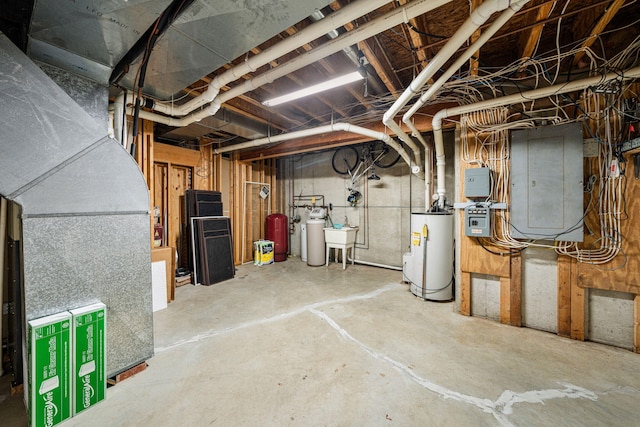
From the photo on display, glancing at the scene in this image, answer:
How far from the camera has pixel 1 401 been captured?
1571mm

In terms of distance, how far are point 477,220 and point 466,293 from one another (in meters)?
0.86

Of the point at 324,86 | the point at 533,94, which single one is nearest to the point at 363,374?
the point at 324,86

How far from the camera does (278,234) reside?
5.58 metres

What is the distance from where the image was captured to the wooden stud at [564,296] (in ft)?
7.70

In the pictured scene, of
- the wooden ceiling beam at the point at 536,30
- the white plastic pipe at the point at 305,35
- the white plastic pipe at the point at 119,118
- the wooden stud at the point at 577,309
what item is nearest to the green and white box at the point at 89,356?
the white plastic pipe at the point at 119,118

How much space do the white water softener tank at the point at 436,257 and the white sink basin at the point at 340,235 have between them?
171 cm

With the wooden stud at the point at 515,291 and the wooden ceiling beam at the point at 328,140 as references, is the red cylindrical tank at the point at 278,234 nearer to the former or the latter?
the wooden ceiling beam at the point at 328,140

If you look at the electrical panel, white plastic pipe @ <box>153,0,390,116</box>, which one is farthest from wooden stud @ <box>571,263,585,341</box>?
white plastic pipe @ <box>153,0,390,116</box>

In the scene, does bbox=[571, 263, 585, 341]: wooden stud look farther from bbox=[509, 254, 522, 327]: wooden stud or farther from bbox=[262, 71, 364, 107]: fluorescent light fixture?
bbox=[262, 71, 364, 107]: fluorescent light fixture

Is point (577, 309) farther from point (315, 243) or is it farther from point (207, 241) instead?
point (207, 241)

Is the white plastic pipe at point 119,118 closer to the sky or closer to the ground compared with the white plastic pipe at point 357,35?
closer to the ground

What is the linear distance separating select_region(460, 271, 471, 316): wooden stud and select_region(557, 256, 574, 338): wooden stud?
75 centimetres

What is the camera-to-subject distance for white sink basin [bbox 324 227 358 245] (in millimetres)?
4793

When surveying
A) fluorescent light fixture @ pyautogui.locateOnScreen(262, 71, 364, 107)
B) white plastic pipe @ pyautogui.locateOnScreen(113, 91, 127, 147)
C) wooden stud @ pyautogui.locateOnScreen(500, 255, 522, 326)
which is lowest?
wooden stud @ pyautogui.locateOnScreen(500, 255, 522, 326)
